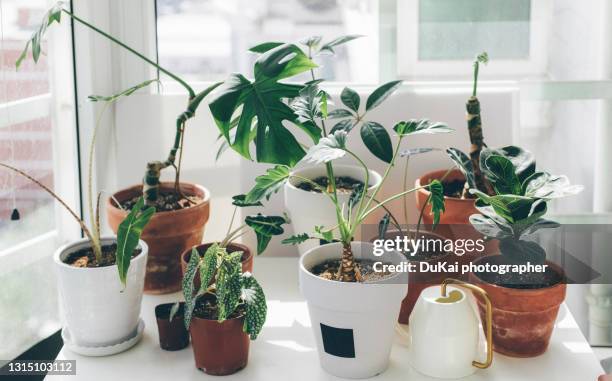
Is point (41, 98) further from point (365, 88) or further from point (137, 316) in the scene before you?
point (365, 88)

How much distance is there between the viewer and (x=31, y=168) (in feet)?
5.73

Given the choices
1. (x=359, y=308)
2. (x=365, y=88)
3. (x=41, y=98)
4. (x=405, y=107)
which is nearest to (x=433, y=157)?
(x=405, y=107)

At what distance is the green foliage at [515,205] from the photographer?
52.4 inches

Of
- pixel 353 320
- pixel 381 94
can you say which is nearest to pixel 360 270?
pixel 353 320

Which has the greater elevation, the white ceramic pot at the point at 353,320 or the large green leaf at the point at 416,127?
the large green leaf at the point at 416,127

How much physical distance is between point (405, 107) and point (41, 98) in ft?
2.79

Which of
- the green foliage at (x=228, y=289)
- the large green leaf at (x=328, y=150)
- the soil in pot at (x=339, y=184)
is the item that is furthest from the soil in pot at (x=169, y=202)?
the large green leaf at (x=328, y=150)

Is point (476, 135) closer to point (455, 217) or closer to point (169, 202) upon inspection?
point (455, 217)

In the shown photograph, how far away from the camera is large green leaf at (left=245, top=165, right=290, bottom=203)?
1.34 meters

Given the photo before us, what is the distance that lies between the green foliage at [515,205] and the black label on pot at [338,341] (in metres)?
0.30
